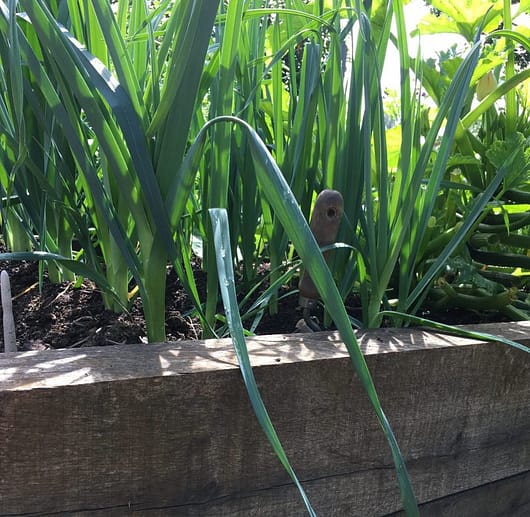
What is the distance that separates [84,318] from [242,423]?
26cm

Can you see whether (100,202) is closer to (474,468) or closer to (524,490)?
(474,468)

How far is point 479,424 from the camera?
0.68 m

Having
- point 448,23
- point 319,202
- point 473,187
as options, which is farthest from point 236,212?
point 448,23

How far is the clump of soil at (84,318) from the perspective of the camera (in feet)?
2.07

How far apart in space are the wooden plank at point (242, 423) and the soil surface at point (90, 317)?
0.12m

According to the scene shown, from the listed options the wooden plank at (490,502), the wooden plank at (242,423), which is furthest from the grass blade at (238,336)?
the wooden plank at (490,502)

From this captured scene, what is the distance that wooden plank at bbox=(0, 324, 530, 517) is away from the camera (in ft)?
1.48

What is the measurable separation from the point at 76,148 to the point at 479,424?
52 centimetres

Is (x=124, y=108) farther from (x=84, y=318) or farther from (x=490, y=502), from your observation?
(x=490, y=502)

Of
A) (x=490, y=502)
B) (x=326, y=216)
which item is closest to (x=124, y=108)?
(x=326, y=216)

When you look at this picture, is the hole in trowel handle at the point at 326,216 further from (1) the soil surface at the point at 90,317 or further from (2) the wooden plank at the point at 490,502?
(2) the wooden plank at the point at 490,502

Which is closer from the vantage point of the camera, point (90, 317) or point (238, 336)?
point (238, 336)

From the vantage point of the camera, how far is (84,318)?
0.68 meters

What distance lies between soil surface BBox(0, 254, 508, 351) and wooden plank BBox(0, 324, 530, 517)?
0.12 meters
